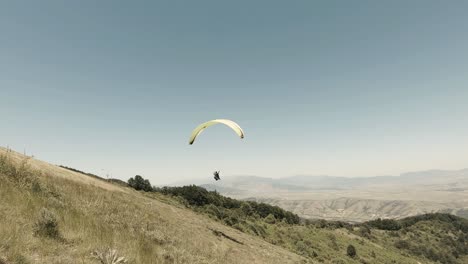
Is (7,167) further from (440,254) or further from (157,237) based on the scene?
(440,254)

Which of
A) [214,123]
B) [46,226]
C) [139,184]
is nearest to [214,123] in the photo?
[214,123]

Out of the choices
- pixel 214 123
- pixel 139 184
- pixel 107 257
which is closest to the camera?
pixel 107 257

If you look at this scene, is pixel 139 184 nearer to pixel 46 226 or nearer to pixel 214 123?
pixel 214 123

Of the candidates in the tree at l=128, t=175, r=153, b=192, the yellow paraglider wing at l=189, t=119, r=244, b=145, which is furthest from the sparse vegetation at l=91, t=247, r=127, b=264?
the tree at l=128, t=175, r=153, b=192

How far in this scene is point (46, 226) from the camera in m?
7.17

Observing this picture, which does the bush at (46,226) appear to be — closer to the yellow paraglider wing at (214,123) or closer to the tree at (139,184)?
the yellow paraglider wing at (214,123)

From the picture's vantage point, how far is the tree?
56.8m

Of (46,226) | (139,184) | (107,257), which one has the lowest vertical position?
(107,257)

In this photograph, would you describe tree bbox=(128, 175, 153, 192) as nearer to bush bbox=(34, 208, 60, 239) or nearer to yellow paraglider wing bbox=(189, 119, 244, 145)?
yellow paraglider wing bbox=(189, 119, 244, 145)

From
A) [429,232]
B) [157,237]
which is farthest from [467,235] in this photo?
[157,237]

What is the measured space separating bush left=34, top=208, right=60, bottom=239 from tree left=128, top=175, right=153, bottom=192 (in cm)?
5142

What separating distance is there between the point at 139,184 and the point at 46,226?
174 feet

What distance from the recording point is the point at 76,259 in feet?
20.5

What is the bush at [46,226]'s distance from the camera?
697 cm
